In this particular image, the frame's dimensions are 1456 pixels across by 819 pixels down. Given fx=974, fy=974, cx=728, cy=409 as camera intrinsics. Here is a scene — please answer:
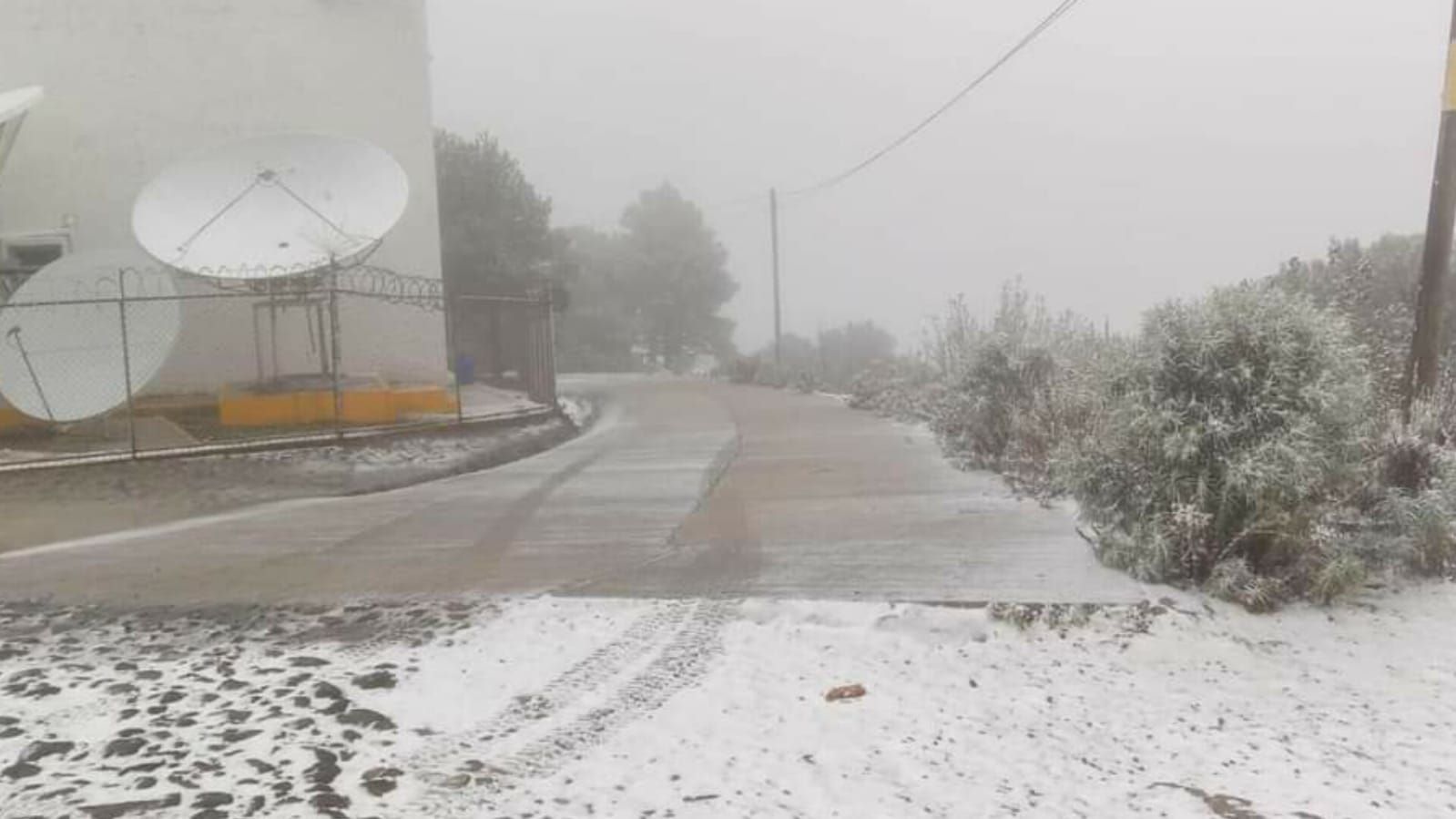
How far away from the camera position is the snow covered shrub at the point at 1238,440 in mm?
5129

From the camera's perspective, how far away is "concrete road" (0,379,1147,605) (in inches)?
222

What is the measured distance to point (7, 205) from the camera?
12.8 metres

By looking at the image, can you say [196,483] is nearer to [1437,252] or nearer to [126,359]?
[126,359]

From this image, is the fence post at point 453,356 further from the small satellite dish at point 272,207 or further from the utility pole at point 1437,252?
the utility pole at point 1437,252

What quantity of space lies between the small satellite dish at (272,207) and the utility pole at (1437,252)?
32.6 feet

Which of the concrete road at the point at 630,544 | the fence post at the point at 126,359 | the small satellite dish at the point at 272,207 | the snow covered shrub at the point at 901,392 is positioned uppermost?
the small satellite dish at the point at 272,207

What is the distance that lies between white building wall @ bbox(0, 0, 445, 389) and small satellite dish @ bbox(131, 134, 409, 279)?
2089mm

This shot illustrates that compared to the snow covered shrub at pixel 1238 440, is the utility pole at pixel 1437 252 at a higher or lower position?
higher

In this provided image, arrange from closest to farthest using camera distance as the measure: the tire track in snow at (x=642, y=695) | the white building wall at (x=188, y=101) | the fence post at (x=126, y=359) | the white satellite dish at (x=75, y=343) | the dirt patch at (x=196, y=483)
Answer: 1. the tire track in snow at (x=642, y=695)
2. the dirt patch at (x=196, y=483)
3. the fence post at (x=126, y=359)
4. the white satellite dish at (x=75, y=343)
5. the white building wall at (x=188, y=101)

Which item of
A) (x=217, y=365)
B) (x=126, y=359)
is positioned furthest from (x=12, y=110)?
(x=217, y=365)

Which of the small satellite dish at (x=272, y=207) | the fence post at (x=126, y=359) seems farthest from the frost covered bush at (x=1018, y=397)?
the fence post at (x=126, y=359)

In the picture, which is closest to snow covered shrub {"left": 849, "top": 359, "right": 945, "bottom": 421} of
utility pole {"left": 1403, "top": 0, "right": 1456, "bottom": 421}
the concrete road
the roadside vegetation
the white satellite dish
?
the concrete road

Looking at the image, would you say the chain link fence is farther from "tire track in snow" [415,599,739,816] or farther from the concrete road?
"tire track in snow" [415,599,739,816]

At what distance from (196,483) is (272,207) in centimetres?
414
